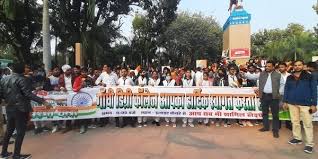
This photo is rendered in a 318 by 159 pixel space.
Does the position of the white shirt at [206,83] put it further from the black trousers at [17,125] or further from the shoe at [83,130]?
the black trousers at [17,125]

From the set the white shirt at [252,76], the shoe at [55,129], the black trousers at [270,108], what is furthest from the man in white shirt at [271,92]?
the shoe at [55,129]

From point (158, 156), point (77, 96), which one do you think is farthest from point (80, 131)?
point (158, 156)

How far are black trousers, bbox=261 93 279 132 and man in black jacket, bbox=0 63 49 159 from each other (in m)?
5.37

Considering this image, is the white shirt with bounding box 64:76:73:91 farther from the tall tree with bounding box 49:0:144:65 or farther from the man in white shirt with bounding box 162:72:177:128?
the tall tree with bounding box 49:0:144:65

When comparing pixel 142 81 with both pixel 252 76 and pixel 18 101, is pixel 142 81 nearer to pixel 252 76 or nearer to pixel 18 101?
pixel 252 76

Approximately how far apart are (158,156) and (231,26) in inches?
471

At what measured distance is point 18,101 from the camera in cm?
706

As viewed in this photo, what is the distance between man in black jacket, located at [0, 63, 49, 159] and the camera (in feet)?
23.2

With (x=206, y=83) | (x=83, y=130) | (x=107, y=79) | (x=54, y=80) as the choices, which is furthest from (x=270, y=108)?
(x=54, y=80)

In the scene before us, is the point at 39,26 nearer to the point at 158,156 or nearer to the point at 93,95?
the point at 93,95

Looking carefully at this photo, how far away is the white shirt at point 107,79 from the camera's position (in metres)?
10.9

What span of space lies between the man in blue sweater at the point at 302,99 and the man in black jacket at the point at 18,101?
519 cm

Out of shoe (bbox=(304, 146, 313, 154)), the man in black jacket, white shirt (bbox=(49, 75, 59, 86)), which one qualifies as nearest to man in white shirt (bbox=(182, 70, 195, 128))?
shoe (bbox=(304, 146, 313, 154))

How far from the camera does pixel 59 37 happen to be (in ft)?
71.0
